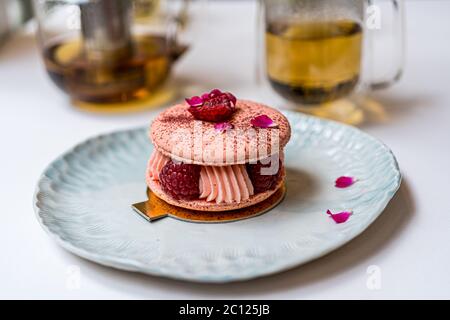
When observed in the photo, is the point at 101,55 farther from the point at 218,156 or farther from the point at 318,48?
the point at 218,156

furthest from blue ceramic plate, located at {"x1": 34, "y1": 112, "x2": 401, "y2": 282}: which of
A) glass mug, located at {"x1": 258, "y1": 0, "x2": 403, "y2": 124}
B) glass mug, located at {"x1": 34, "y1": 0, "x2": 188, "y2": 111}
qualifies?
glass mug, located at {"x1": 34, "y1": 0, "x2": 188, "y2": 111}

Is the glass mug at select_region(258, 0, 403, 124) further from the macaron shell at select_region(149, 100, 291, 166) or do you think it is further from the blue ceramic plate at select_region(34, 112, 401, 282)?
the macaron shell at select_region(149, 100, 291, 166)

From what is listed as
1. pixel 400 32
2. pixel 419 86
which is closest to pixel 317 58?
pixel 400 32

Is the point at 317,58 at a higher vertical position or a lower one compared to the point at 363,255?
higher

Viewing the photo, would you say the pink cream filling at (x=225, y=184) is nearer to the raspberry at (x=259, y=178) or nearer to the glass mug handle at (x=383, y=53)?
the raspberry at (x=259, y=178)

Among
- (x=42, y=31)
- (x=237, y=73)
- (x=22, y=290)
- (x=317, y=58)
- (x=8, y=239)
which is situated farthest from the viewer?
(x=237, y=73)

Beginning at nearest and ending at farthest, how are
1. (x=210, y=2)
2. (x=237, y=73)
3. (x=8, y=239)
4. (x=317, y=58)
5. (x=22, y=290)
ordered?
(x=22, y=290)
(x=8, y=239)
(x=317, y=58)
(x=237, y=73)
(x=210, y=2)

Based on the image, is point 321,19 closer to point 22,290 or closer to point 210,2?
point 22,290
